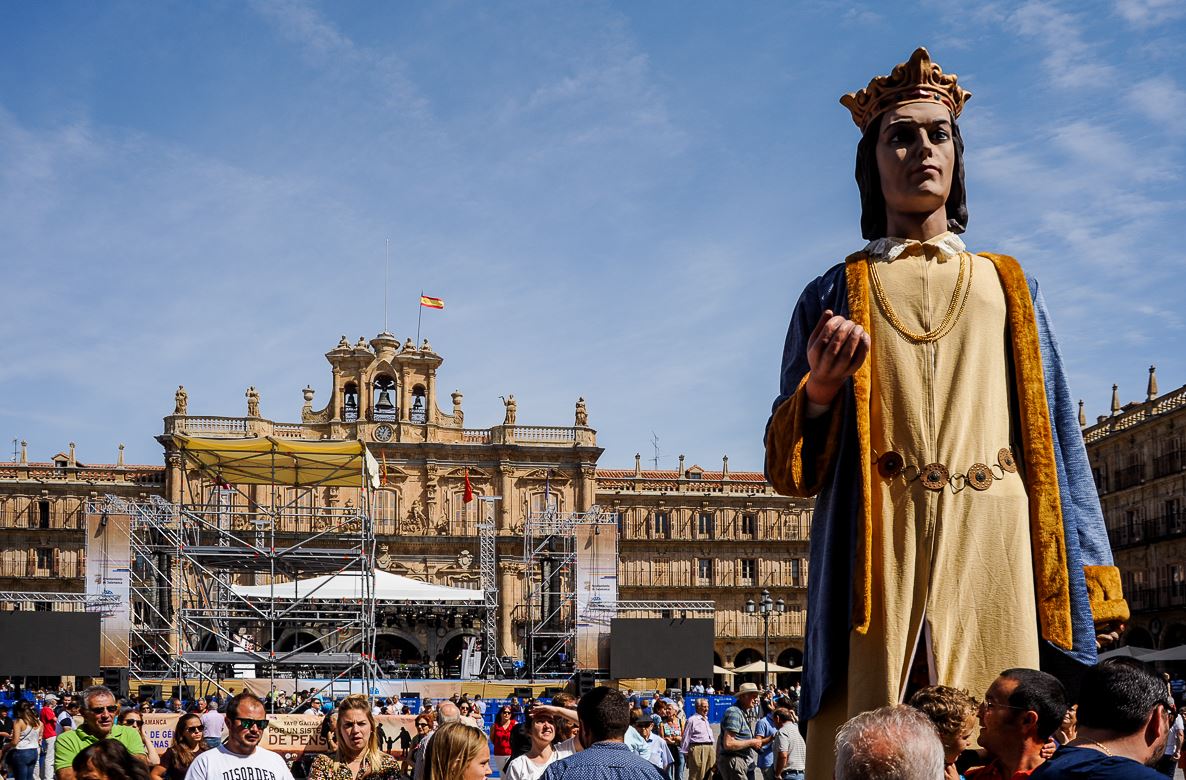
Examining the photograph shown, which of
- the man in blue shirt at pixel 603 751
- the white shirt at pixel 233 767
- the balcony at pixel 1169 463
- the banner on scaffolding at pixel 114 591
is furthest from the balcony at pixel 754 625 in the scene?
the man in blue shirt at pixel 603 751

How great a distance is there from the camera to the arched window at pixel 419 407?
173 ft

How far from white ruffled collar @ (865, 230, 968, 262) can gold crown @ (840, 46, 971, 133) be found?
13.7 inches

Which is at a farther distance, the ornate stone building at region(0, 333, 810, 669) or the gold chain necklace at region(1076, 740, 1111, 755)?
the ornate stone building at region(0, 333, 810, 669)

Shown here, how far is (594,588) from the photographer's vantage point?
3594cm

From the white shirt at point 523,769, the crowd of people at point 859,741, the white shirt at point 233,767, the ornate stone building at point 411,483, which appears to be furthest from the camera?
the ornate stone building at point 411,483

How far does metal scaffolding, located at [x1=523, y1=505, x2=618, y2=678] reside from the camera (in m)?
35.9

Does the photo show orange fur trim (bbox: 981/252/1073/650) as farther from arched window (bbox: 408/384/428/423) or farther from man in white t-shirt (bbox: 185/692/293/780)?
arched window (bbox: 408/384/428/423)

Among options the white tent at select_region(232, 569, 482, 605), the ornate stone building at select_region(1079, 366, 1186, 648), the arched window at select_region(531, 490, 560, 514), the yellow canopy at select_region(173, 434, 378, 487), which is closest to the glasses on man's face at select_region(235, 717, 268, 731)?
the yellow canopy at select_region(173, 434, 378, 487)

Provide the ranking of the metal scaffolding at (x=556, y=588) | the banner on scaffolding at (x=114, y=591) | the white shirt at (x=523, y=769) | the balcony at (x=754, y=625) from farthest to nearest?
A: 1. the balcony at (x=754, y=625)
2. the metal scaffolding at (x=556, y=588)
3. the banner on scaffolding at (x=114, y=591)
4. the white shirt at (x=523, y=769)

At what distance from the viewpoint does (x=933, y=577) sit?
11.4 ft

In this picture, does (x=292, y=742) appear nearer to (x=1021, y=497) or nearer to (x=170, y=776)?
(x=170, y=776)

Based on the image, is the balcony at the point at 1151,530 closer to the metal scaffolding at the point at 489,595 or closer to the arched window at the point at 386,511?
the metal scaffolding at the point at 489,595

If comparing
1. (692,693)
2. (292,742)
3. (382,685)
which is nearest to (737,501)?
(692,693)

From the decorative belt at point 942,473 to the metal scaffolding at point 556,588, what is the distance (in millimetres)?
29644
